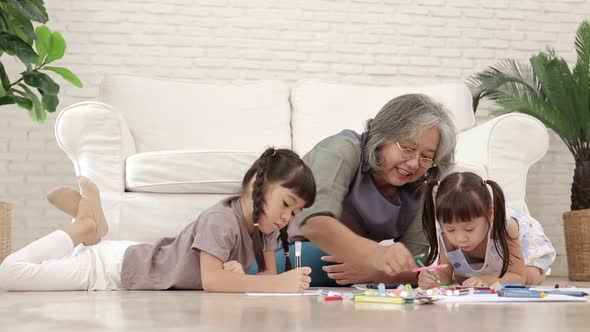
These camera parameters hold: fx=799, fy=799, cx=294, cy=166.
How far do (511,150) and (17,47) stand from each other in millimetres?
2109

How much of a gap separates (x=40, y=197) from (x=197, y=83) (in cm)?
118

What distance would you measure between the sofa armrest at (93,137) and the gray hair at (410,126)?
116 centimetres

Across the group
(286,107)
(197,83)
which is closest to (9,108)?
(197,83)

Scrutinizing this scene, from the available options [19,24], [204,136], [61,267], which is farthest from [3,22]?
[61,267]

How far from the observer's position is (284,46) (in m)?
4.76

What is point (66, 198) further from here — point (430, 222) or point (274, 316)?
point (274, 316)

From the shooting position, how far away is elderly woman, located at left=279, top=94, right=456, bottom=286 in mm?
2383

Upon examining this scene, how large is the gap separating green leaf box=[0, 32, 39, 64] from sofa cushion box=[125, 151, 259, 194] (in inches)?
24.7

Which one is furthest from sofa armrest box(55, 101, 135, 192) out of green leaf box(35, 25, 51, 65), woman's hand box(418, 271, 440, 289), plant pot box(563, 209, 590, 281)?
plant pot box(563, 209, 590, 281)

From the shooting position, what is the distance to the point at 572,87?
14.8 ft

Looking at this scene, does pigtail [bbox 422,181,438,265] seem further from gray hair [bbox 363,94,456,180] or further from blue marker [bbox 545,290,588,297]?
blue marker [bbox 545,290,588,297]

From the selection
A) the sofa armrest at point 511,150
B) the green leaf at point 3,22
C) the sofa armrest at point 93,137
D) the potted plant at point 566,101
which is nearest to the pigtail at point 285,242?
the sofa armrest at point 93,137

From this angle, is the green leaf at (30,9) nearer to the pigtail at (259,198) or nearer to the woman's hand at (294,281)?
the pigtail at (259,198)

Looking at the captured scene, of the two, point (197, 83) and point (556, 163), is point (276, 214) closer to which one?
point (197, 83)
